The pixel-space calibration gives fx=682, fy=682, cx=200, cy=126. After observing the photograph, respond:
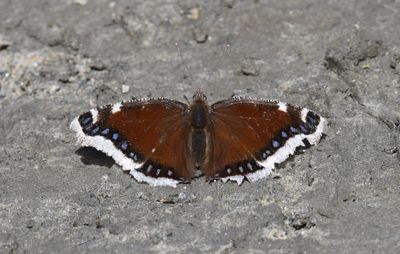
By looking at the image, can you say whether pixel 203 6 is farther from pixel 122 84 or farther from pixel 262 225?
pixel 262 225

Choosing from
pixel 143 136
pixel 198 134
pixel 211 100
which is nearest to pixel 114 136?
pixel 143 136

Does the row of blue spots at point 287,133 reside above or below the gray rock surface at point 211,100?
above

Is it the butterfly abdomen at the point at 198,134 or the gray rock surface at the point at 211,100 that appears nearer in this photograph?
the gray rock surface at the point at 211,100

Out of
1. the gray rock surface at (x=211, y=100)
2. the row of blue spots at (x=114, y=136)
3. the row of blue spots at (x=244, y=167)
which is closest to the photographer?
the gray rock surface at (x=211, y=100)

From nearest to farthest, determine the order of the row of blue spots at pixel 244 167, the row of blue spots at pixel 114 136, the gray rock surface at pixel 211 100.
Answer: the gray rock surface at pixel 211 100 < the row of blue spots at pixel 244 167 < the row of blue spots at pixel 114 136

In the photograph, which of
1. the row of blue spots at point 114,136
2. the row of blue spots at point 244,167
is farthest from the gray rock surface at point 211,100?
the row of blue spots at point 114,136

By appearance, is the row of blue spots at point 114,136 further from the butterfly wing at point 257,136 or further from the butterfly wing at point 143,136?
the butterfly wing at point 257,136

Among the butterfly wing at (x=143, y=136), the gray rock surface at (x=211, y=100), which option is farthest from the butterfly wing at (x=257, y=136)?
the butterfly wing at (x=143, y=136)

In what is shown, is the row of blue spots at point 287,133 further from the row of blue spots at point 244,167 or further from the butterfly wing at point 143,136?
the butterfly wing at point 143,136
